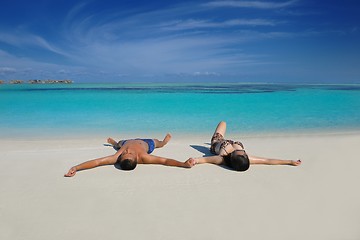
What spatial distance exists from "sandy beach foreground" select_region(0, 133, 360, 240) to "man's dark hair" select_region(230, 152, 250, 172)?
0.11 meters

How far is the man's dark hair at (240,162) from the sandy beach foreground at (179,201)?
0.11m

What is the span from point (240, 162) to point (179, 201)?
149 centimetres

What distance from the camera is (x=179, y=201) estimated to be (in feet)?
11.4

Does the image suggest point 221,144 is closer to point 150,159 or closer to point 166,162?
point 166,162

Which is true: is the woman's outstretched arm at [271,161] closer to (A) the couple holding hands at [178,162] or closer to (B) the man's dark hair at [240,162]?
(A) the couple holding hands at [178,162]

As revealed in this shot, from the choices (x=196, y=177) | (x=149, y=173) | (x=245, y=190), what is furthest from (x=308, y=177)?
(x=149, y=173)

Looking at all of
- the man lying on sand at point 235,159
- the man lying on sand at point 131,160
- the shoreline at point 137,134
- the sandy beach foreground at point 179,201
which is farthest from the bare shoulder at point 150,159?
the shoreline at point 137,134

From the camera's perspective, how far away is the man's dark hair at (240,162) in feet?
14.9

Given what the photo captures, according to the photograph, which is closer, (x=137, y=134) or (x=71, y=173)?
(x=71, y=173)

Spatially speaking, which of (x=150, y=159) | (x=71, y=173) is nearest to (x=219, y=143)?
(x=150, y=159)

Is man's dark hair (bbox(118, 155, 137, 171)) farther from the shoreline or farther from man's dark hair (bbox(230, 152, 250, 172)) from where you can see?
the shoreline

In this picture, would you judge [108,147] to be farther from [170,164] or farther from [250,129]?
[250,129]

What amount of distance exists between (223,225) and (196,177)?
1435 mm

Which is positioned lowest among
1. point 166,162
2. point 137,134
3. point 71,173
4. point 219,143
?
point 137,134
